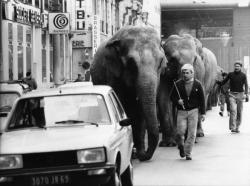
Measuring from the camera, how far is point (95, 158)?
838cm

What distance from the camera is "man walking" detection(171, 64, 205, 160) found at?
1431 centimetres

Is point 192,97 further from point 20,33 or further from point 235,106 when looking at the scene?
point 20,33

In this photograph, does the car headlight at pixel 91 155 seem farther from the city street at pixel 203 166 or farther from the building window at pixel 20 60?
the building window at pixel 20 60

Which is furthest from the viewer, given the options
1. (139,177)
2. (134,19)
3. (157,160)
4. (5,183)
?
(134,19)

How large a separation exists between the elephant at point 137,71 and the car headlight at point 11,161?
5463mm

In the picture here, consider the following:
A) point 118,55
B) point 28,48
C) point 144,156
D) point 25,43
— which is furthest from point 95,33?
point 144,156

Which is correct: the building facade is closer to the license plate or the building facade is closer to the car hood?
the car hood

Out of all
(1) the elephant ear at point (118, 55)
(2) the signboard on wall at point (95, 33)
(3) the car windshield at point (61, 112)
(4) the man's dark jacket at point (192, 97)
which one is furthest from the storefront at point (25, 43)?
(3) the car windshield at point (61, 112)

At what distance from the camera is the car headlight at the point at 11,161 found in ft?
27.3

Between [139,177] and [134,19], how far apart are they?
46677 millimetres

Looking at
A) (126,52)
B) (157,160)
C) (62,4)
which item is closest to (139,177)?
(157,160)

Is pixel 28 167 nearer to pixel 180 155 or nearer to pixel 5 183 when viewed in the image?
pixel 5 183

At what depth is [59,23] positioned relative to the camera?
98.7 feet

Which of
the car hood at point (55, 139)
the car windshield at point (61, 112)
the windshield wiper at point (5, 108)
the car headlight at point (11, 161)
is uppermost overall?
the car windshield at point (61, 112)
